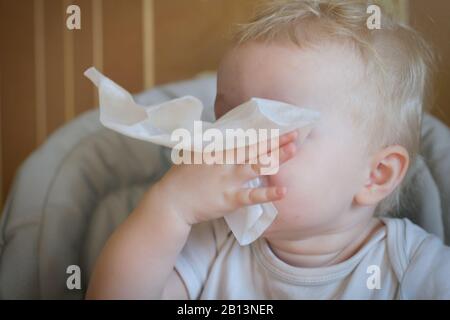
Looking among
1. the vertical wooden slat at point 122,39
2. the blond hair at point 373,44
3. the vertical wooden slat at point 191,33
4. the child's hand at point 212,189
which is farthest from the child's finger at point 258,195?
the vertical wooden slat at point 122,39

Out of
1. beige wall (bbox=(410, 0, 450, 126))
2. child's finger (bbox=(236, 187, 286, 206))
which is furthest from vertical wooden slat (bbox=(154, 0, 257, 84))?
child's finger (bbox=(236, 187, 286, 206))

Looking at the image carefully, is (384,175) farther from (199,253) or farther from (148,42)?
(148,42)

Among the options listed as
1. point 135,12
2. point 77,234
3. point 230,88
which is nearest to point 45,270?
point 77,234

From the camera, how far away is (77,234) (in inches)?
33.9

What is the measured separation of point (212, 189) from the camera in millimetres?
665

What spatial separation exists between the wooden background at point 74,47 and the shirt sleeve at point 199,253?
0.91 ft

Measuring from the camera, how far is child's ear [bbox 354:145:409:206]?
2.50 ft

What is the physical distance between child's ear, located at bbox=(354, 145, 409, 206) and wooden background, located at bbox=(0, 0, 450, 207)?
0.19 meters

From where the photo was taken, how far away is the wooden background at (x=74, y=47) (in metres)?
0.95

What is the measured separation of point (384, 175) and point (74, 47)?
1.67 ft

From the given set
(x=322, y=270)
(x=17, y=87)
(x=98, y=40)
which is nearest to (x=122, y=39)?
(x=98, y=40)

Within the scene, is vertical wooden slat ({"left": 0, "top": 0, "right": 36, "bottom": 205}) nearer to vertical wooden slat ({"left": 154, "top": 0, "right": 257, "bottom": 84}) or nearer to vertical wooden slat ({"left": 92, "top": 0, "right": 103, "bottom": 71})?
vertical wooden slat ({"left": 92, "top": 0, "right": 103, "bottom": 71})
